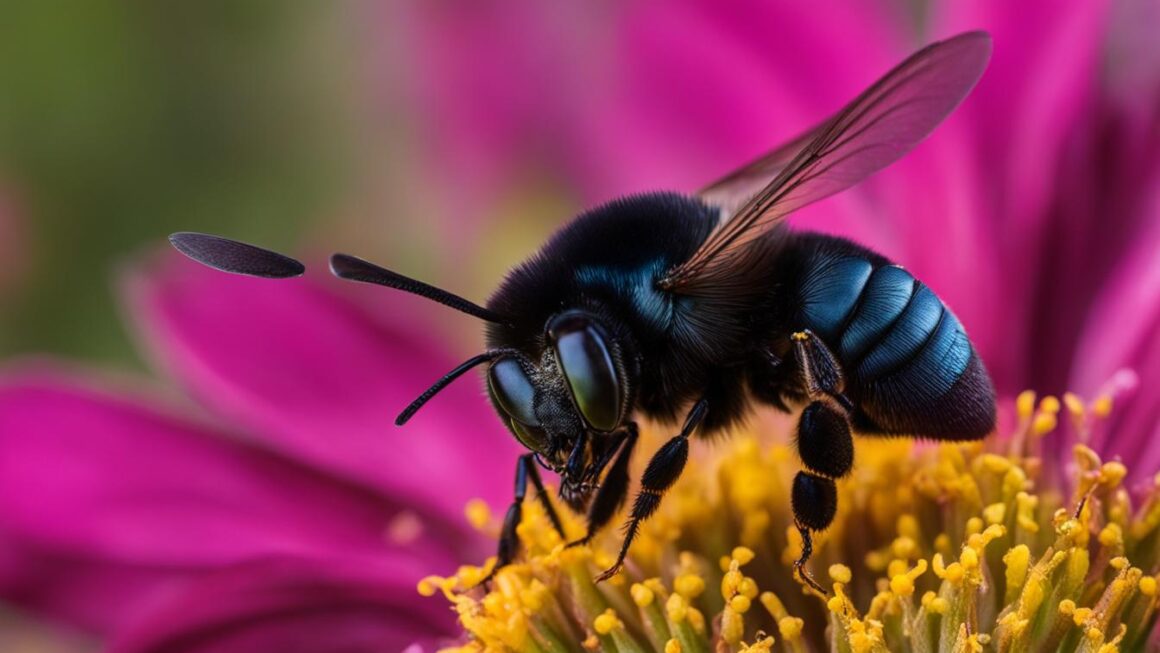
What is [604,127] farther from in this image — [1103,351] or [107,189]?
[107,189]

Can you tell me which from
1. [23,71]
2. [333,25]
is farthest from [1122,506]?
[23,71]

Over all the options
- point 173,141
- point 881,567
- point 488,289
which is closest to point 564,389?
point 881,567

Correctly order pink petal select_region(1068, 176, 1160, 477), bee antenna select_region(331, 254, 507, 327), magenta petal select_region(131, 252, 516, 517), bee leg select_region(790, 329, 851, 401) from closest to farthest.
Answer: bee antenna select_region(331, 254, 507, 327), bee leg select_region(790, 329, 851, 401), pink petal select_region(1068, 176, 1160, 477), magenta petal select_region(131, 252, 516, 517)

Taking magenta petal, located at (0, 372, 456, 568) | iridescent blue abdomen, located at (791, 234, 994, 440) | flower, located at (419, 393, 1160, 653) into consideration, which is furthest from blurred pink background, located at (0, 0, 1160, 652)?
iridescent blue abdomen, located at (791, 234, 994, 440)

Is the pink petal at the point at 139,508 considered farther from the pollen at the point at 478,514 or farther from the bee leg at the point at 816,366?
the bee leg at the point at 816,366

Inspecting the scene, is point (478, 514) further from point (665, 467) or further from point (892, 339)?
point (892, 339)

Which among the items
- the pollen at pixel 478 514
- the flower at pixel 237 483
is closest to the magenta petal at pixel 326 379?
the flower at pixel 237 483

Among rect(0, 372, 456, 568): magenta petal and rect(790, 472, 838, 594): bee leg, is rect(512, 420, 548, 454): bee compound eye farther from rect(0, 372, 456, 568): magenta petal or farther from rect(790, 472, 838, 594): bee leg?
rect(0, 372, 456, 568): magenta petal
